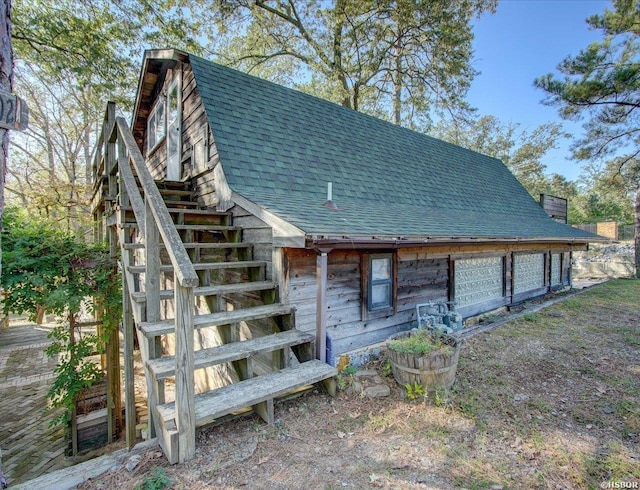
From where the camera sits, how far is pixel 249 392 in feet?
9.73

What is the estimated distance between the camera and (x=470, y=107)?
17.3 meters

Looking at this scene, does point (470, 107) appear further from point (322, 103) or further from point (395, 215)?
point (395, 215)

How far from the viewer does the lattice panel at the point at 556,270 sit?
1087cm

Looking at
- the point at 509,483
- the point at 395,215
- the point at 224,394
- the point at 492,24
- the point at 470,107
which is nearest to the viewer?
the point at 509,483

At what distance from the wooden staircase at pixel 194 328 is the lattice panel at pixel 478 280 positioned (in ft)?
14.9

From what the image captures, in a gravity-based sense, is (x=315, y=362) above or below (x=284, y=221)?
below

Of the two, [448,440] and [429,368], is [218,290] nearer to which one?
[429,368]

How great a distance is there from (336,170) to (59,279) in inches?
205

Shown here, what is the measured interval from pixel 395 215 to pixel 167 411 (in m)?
4.68

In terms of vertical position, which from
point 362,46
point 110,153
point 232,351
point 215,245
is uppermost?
point 362,46

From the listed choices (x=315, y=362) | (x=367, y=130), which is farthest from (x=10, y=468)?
(x=367, y=130)

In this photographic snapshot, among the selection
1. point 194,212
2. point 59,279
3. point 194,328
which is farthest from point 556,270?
point 59,279

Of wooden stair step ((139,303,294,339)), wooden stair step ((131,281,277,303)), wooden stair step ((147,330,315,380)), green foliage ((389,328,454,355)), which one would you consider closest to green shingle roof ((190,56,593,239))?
wooden stair step ((131,281,277,303))

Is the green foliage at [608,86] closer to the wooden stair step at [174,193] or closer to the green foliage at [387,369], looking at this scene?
the green foliage at [387,369]
